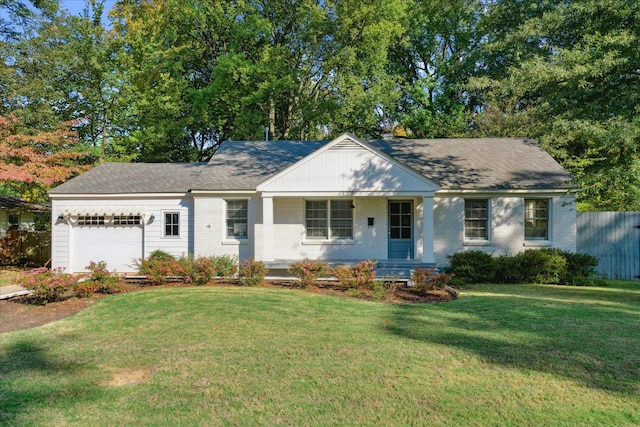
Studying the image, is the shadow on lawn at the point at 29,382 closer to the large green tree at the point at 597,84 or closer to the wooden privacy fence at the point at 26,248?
the large green tree at the point at 597,84

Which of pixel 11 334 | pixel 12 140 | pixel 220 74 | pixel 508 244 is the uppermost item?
pixel 220 74

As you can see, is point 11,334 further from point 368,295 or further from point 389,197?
point 389,197

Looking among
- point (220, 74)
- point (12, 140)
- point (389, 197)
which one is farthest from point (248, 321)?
point (220, 74)

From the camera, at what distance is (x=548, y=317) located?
348 inches

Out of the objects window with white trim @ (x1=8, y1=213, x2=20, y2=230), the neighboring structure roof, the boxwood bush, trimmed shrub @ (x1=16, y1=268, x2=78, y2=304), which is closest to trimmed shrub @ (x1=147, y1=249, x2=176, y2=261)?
trimmed shrub @ (x1=16, y1=268, x2=78, y2=304)

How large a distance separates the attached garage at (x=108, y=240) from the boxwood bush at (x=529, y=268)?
12137mm

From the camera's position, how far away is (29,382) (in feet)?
18.4

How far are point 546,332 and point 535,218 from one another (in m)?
9.78

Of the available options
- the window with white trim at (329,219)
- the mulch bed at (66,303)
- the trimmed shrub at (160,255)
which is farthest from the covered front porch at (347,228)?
the trimmed shrub at (160,255)

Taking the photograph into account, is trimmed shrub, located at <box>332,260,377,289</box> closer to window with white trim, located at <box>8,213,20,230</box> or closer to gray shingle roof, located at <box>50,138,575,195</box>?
gray shingle roof, located at <box>50,138,575,195</box>

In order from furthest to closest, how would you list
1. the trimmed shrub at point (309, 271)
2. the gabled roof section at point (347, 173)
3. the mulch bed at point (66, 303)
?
the gabled roof section at point (347, 173), the trimmed shrub at point (309, 271), the mulch bed at point (66, 303)

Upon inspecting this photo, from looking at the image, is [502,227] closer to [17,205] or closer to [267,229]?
[267,229]

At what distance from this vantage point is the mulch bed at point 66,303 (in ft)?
→ 30.8

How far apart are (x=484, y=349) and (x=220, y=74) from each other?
2354 centimetres
